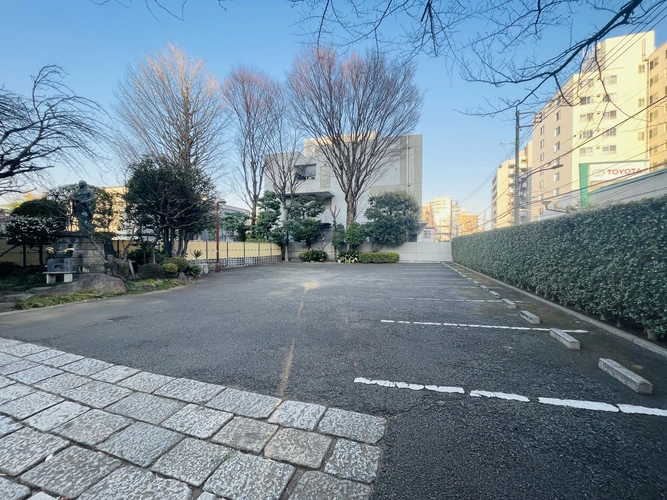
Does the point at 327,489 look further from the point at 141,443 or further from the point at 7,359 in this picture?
the point at 7,359

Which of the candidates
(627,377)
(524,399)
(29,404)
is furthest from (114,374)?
(627,377)

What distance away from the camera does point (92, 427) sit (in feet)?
6.15

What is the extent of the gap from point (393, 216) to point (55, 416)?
19.6 m

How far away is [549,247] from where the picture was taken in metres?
5.69

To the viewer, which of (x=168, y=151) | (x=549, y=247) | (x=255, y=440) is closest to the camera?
(x=255, y=440)

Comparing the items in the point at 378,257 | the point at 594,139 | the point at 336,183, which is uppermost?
the point at 336,183

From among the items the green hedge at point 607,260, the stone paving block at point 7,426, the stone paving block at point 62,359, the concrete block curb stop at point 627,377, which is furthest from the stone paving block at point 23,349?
the green hedge at point 607,260

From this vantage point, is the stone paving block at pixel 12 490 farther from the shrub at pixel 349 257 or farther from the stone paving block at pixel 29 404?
the shrub at pixel 349 257

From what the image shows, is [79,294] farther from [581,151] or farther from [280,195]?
[581,151]

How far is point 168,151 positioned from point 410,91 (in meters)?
12.8

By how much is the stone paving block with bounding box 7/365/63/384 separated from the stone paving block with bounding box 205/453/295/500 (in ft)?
7.14

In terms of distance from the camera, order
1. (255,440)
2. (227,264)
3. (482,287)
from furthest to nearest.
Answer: (227,264) < (482,287) < (255,440)

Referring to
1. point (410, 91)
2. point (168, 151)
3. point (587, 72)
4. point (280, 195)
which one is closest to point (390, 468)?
point (587, 72)

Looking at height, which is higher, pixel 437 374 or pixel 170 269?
pixel 170 269
